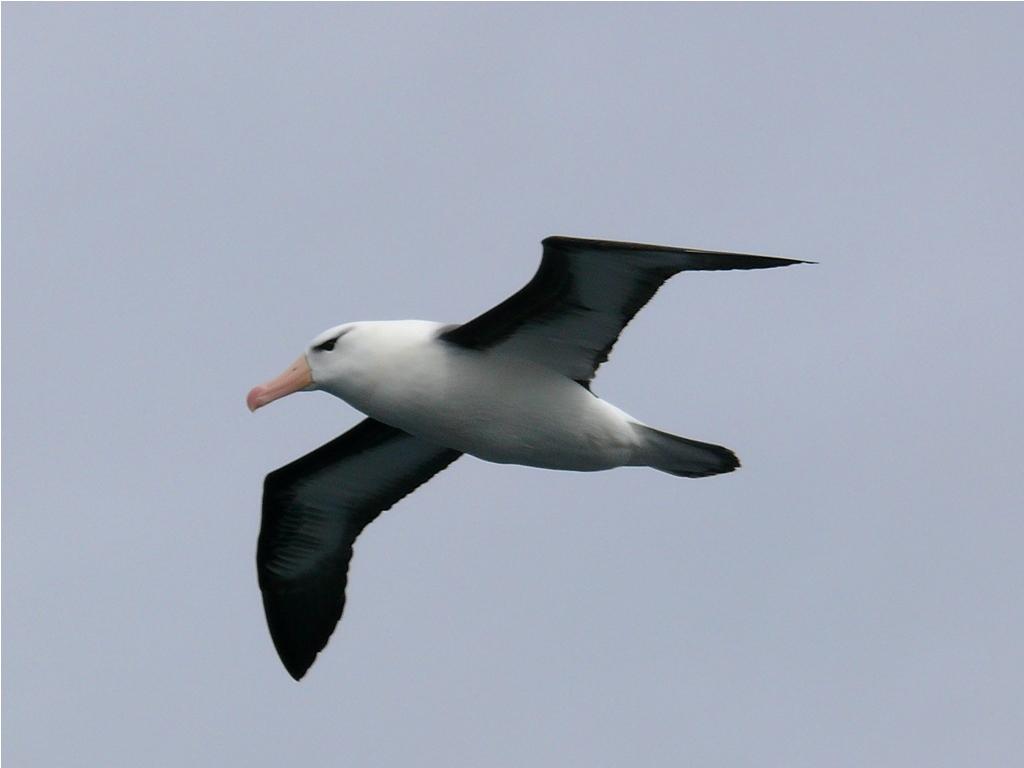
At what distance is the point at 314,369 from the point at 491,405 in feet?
4.13

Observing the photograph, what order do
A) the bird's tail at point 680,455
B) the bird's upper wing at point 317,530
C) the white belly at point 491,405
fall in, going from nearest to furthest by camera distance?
the white belly at point 491,405
the bird's tail at point 680,455
the bird's upper wing at point 317,530

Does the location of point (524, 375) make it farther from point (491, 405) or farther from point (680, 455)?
point (680, 455)

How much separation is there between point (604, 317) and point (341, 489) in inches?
137

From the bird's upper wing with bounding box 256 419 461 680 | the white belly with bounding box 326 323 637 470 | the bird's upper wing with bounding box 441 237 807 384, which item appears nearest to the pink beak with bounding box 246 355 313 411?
the white belly with bounding box 326 323 637 470

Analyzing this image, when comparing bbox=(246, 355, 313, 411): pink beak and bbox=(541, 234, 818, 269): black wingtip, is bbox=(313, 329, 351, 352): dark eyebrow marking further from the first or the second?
bbox=(541, 234, 818, 269): black wingtip

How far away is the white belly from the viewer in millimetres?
11539

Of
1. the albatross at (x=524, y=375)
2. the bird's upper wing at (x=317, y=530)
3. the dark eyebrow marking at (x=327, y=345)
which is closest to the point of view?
the albatross at (x=524, y=375)

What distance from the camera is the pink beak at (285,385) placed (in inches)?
474

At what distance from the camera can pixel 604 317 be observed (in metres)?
11.4

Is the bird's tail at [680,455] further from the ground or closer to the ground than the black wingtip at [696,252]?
closer to the ground

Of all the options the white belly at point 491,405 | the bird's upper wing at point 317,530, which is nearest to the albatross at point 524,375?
the white belly at point 491,405

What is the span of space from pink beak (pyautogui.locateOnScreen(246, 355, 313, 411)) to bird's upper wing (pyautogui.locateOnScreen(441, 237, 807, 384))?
3.52 ft

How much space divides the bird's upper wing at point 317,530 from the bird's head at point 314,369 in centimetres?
177

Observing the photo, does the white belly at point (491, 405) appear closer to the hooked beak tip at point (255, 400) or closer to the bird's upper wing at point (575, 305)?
the bird's upper wing at point (575, 305)
